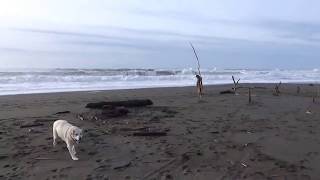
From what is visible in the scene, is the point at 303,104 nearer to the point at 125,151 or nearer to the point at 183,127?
the point at 183,127

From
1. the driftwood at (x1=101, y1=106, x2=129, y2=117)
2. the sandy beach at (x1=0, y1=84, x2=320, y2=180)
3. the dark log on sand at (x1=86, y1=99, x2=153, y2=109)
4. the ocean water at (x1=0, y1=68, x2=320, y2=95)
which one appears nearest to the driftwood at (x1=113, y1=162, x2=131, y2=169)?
the sandy beach at (x1=0, y1=84, x2=320, y2=180)

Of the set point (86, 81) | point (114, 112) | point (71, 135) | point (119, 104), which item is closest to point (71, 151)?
point (71, 135)

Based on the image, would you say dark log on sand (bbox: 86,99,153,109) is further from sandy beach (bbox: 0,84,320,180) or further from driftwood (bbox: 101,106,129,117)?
driftwood (bbox: 101,106,129,117)

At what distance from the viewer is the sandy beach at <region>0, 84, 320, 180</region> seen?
6465mm

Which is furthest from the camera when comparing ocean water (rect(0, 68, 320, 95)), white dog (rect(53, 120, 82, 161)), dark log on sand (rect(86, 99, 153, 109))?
ocean water (rect(0, 68, 320, 95))

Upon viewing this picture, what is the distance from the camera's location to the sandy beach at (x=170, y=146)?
646 cm

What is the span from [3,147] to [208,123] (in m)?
4.87

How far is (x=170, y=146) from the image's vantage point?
8.04 meters

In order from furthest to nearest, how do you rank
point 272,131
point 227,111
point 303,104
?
point 303,104
point 227,111
point 272,131

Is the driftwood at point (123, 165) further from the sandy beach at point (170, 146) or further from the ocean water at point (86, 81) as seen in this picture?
the ocean water at point (86, 81)

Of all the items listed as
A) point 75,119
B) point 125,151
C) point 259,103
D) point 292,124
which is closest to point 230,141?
point 125,151

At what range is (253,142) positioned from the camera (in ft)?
27.9

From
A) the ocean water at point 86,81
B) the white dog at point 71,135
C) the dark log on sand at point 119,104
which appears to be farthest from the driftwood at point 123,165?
the ocean water at point 86,81

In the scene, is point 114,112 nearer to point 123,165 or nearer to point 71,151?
point 71,151
